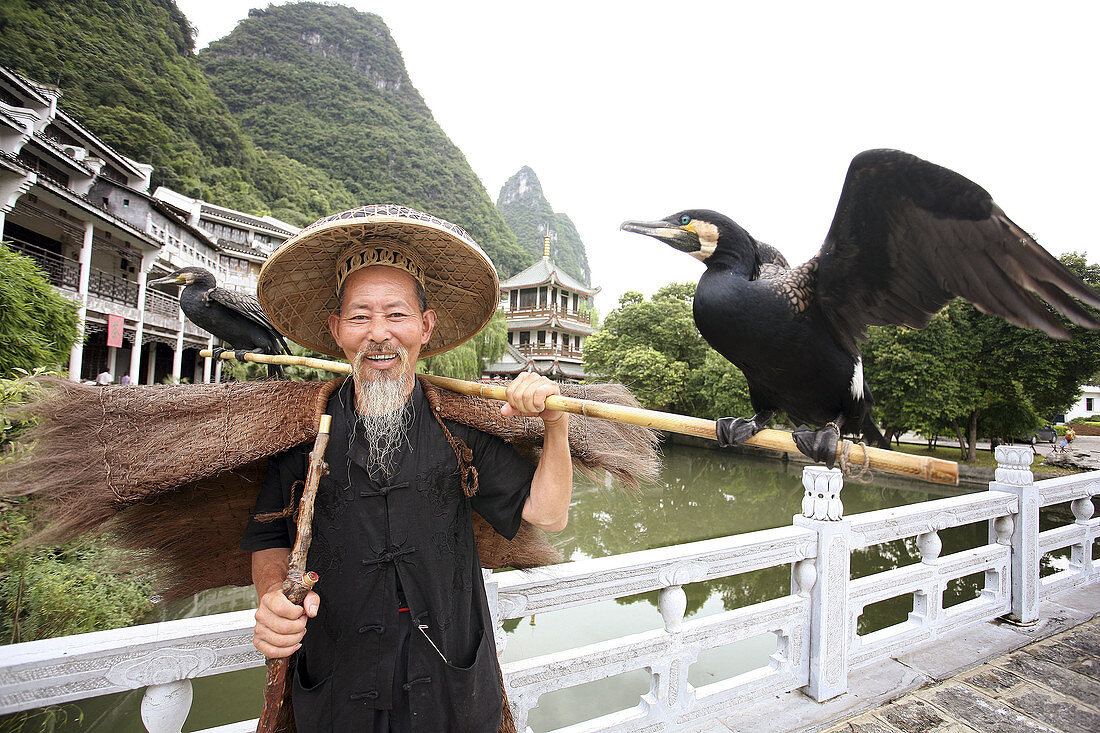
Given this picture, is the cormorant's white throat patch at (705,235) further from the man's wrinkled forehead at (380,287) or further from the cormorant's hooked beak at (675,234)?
the man's wrinkled forehead at (380,287)

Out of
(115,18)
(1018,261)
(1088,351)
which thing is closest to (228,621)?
(1018,261)

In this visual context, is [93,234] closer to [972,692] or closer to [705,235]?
[705,235]

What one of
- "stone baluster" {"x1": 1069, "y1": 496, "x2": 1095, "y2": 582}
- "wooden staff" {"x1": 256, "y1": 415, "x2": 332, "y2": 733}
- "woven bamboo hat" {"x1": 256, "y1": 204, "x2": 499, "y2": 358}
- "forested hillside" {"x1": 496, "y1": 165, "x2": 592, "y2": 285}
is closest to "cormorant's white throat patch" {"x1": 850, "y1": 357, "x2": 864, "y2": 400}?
"woven bamboo hat" {"x1": 256, "y1": 204, "x2": 499, "y2": 358}

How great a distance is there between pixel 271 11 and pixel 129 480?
277ft

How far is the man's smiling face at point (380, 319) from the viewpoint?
1.14 metres

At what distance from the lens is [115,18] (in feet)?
92.5

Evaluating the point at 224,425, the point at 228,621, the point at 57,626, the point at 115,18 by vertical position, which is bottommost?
the point at 57,626

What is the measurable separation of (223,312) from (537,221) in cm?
7339

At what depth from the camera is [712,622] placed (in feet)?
6.75

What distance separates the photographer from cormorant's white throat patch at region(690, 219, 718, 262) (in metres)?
1.24

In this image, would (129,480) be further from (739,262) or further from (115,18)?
(115,18)

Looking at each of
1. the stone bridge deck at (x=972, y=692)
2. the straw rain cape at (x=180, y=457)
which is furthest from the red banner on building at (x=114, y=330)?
the stone bridge deck at (x=972, y=692)

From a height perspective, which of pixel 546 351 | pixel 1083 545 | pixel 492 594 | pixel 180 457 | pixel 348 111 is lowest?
pixel 1083 545

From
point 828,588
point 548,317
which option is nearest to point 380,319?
point 828,588
